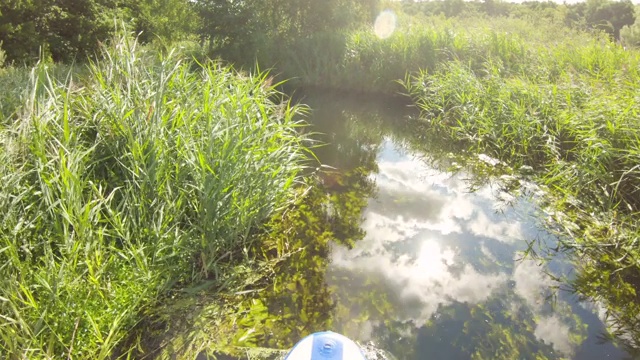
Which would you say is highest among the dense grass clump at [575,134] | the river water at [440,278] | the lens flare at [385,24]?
the lens flare at [385,24]

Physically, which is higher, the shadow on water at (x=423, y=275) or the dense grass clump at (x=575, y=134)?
the dense grass clump at (x=575, y=134)

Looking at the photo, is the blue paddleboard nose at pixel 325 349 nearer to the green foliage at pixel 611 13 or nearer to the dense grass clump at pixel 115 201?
the dense grass clump at pixel 115 201

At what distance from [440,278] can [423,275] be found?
0.14 m

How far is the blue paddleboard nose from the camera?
2.06 m

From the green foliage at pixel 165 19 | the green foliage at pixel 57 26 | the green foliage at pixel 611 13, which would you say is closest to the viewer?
the green foliage at pixel 57 26

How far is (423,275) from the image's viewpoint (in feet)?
11.3

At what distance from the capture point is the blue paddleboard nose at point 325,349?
2.06 metres

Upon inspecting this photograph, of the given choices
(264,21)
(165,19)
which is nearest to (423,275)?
(264,21)

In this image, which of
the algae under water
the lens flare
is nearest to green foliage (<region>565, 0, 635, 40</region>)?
the lens flare

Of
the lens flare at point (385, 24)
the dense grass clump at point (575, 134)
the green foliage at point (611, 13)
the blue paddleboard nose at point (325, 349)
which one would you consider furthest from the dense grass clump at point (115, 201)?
the green foliage at point (611, 13)

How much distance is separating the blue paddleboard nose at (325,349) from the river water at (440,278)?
54cm

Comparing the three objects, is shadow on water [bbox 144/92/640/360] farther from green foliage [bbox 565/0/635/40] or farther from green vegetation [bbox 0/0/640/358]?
green foliage [bbox 565/0/635/40]

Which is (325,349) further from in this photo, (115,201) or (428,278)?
(115,201)

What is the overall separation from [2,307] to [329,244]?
2.48 meters
